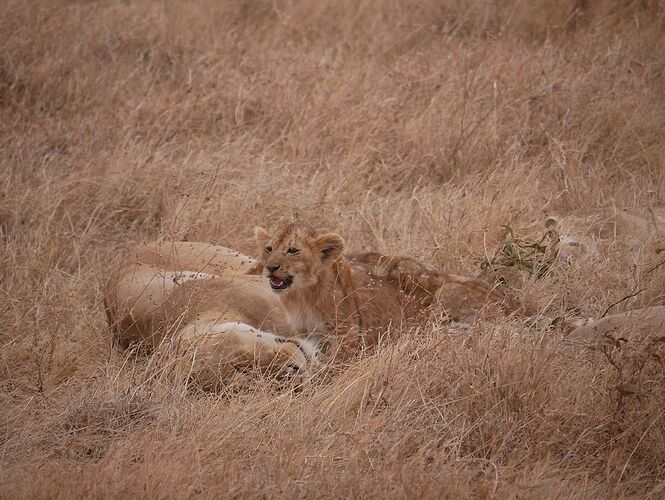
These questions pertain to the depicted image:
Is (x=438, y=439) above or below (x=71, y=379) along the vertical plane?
above

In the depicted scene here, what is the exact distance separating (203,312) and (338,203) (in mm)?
2322

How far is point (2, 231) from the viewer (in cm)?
761

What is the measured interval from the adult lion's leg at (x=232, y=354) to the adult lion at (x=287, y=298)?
0.01 metres

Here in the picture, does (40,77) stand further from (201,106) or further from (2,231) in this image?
(2,231)

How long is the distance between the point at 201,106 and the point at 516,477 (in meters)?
5.95

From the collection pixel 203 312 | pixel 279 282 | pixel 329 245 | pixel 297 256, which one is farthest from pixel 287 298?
pixel 203 312

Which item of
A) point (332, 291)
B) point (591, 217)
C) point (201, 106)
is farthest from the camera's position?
point (201, 106)

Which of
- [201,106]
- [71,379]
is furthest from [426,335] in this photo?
[201,106]

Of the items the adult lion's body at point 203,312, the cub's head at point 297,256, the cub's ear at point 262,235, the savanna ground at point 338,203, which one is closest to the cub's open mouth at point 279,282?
the cub's head at point 297,256

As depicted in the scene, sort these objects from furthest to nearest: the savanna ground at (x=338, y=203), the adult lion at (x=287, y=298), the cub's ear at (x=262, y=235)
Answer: the cub's ear at (x=262, y=235) → the adult lion at (x=287, y=298) → the savanna ground at (x=338, y=203)

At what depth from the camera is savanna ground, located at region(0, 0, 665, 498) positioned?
4617 millimetres

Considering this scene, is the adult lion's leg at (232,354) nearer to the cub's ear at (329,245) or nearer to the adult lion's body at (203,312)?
the adult lion's body at (203,312)

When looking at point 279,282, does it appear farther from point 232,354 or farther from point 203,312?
point 232,354

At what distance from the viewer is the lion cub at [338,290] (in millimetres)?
6199
